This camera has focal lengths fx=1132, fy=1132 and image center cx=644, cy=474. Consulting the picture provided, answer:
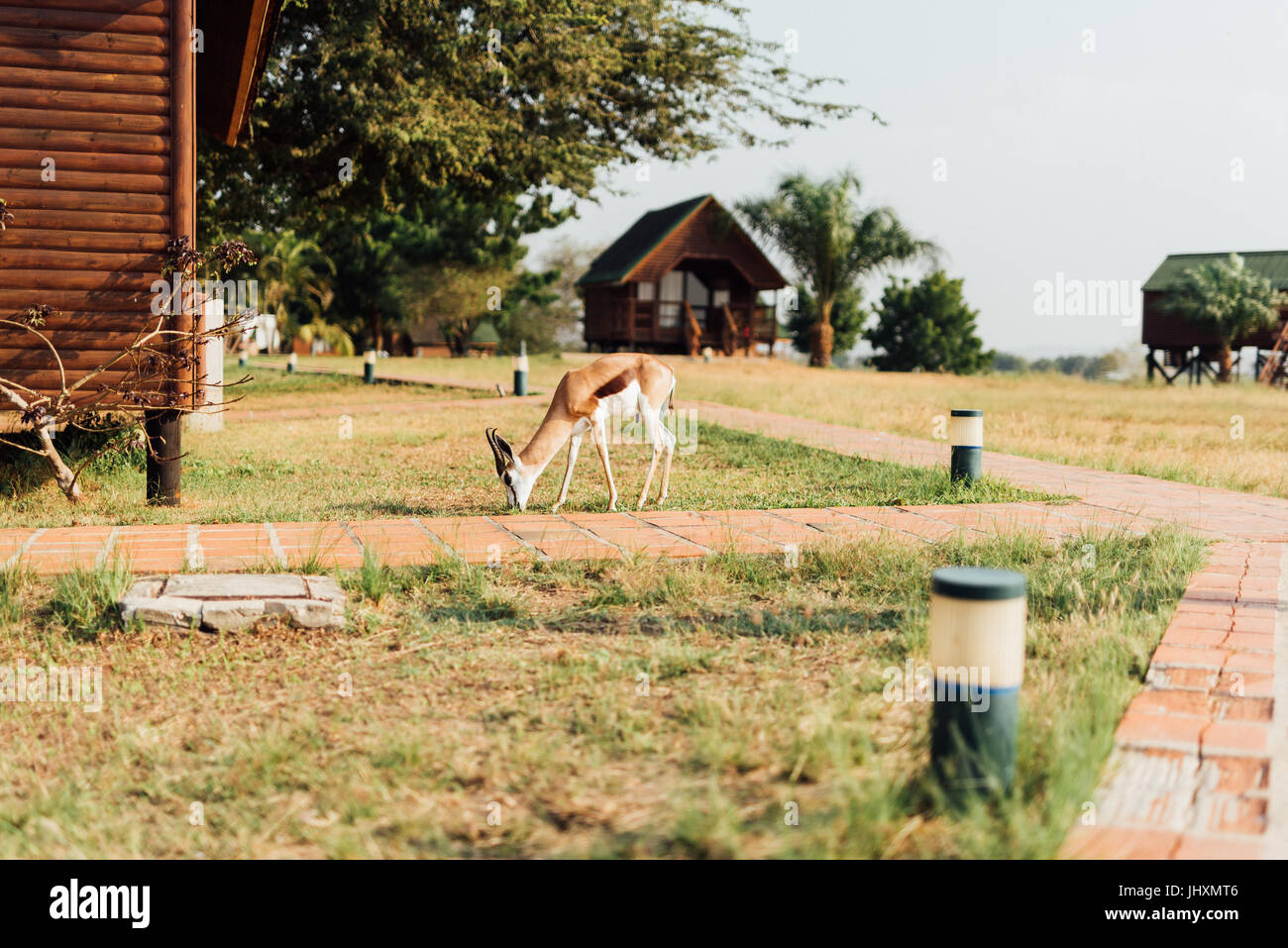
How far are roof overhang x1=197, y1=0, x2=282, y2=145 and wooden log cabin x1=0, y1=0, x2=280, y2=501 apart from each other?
119 centimetres

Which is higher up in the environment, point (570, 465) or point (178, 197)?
point (178, 197)

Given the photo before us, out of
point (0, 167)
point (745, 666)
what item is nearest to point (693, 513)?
point (745, 666)

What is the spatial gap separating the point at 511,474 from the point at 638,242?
35.1 m

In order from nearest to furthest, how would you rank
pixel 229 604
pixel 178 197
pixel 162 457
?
pixel 229 604, pixel 162 457, pixel 178 197

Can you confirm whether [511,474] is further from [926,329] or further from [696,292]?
[926,329]

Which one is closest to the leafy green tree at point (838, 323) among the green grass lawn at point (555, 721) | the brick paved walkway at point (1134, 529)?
the brick paved walkway at point (1134, 529)

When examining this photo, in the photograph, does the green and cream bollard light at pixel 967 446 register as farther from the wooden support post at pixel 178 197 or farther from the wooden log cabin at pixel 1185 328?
the wooden log cabin at pixel 1185 328

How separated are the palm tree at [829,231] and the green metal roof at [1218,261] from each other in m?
11.3

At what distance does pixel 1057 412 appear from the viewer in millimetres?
19422

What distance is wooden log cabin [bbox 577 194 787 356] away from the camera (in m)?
38.9

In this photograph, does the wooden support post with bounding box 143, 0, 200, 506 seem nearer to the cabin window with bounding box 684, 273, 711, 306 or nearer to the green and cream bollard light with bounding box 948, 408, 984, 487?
the green and cream bollard light with bounding box 948, 408, 984, 487

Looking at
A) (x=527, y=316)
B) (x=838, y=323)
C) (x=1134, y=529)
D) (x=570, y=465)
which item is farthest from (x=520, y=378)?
(x=838, y=323)

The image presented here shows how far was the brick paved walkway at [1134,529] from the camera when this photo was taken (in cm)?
296
